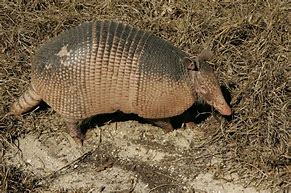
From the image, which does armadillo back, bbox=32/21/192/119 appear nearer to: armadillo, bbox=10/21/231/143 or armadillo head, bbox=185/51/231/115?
armadillo, bbox=10/21/231/143

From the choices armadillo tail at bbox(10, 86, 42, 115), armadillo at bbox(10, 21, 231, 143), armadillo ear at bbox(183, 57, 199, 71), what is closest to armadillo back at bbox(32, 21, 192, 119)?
armadillo at bbox(10, 21, 231, 143)

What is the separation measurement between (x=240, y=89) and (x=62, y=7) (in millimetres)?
2434

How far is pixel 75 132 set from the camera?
5488mm

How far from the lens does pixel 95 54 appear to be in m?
4.95

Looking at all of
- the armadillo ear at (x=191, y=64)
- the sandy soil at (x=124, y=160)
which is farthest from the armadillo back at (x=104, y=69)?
the sandy soil at (x=124, y=160)

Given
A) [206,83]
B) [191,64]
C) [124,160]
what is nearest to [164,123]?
[124,160]

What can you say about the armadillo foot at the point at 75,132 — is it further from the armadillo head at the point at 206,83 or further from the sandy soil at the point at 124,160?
the armadillo head at the point at 206,83

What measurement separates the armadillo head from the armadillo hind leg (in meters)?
0.52

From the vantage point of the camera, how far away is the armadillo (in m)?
4.96

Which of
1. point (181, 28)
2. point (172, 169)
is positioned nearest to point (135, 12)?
point (181, 28)

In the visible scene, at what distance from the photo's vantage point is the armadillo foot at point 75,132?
541cm

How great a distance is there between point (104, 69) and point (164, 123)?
942 mm

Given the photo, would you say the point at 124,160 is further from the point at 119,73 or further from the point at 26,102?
the point at 26,102

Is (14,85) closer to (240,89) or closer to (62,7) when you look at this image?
(62,7)
